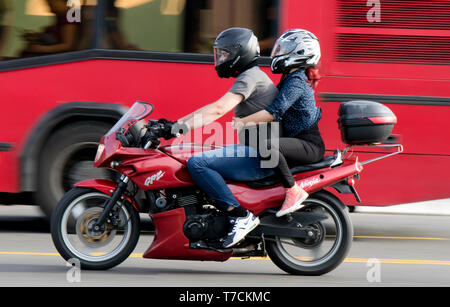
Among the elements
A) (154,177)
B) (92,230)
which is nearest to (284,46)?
(154,177)

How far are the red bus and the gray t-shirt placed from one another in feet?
6.60

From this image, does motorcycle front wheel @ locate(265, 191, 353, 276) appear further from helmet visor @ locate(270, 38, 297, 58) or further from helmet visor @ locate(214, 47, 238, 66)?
helmet visor @ locate(214, 47, 238, 66)

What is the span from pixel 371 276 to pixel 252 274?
2.93 feet

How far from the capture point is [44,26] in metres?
8.02

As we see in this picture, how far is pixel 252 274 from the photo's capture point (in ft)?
20.4

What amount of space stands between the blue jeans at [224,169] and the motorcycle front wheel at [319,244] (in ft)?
1.54

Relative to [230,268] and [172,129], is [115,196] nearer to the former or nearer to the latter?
[172,129]

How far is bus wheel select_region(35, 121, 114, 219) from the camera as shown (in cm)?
802

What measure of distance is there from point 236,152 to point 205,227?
586mm

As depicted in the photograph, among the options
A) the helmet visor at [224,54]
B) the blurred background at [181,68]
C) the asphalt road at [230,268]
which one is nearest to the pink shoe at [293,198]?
the asphalt road at [230,268]

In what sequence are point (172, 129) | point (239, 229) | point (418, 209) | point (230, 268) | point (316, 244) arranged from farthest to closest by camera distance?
point (418, 209) < point (230, 268) < point (316, 244) < point (239, 229) < point (172, 129)

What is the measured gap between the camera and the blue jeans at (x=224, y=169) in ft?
19.3
